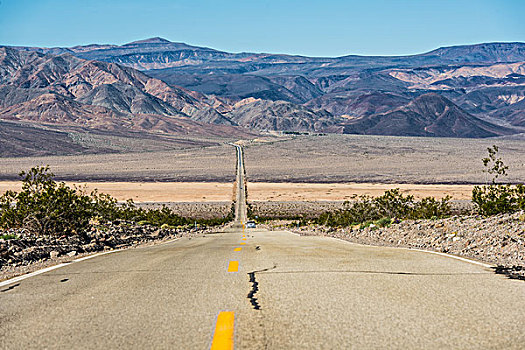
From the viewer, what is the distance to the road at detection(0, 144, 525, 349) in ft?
14.2

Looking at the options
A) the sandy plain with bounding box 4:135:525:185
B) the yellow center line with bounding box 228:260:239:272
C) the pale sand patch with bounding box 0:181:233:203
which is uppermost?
the yellow center line with bounding box 228:260:239:272

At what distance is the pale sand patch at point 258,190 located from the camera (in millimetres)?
77125

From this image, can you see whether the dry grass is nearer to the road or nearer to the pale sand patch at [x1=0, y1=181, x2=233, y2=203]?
the pale sand patch at [x1=0, y1=181, x2=233, y2=203]

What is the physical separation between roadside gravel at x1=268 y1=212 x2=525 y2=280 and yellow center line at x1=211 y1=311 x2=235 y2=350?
4003 mm

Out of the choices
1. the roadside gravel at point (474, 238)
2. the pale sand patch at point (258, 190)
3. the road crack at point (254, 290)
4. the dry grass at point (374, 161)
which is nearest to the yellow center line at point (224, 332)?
the road crack at point (254, 290)

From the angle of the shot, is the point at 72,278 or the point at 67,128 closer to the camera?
the point at 72,278

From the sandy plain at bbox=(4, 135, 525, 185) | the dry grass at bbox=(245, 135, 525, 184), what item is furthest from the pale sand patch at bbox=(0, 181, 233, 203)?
the dry grass at bbox=(245, 135, 525, 184)

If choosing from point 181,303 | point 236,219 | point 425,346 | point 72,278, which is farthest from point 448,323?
point 236,219

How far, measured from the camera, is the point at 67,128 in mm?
191500

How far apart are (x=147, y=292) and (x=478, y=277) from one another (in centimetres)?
426

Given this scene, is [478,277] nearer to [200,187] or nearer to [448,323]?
[448,323]

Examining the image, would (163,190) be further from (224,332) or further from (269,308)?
(224,332)

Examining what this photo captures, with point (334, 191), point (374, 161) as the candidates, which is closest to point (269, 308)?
point (334, 191)

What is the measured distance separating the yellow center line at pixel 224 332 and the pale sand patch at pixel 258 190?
7023cm
